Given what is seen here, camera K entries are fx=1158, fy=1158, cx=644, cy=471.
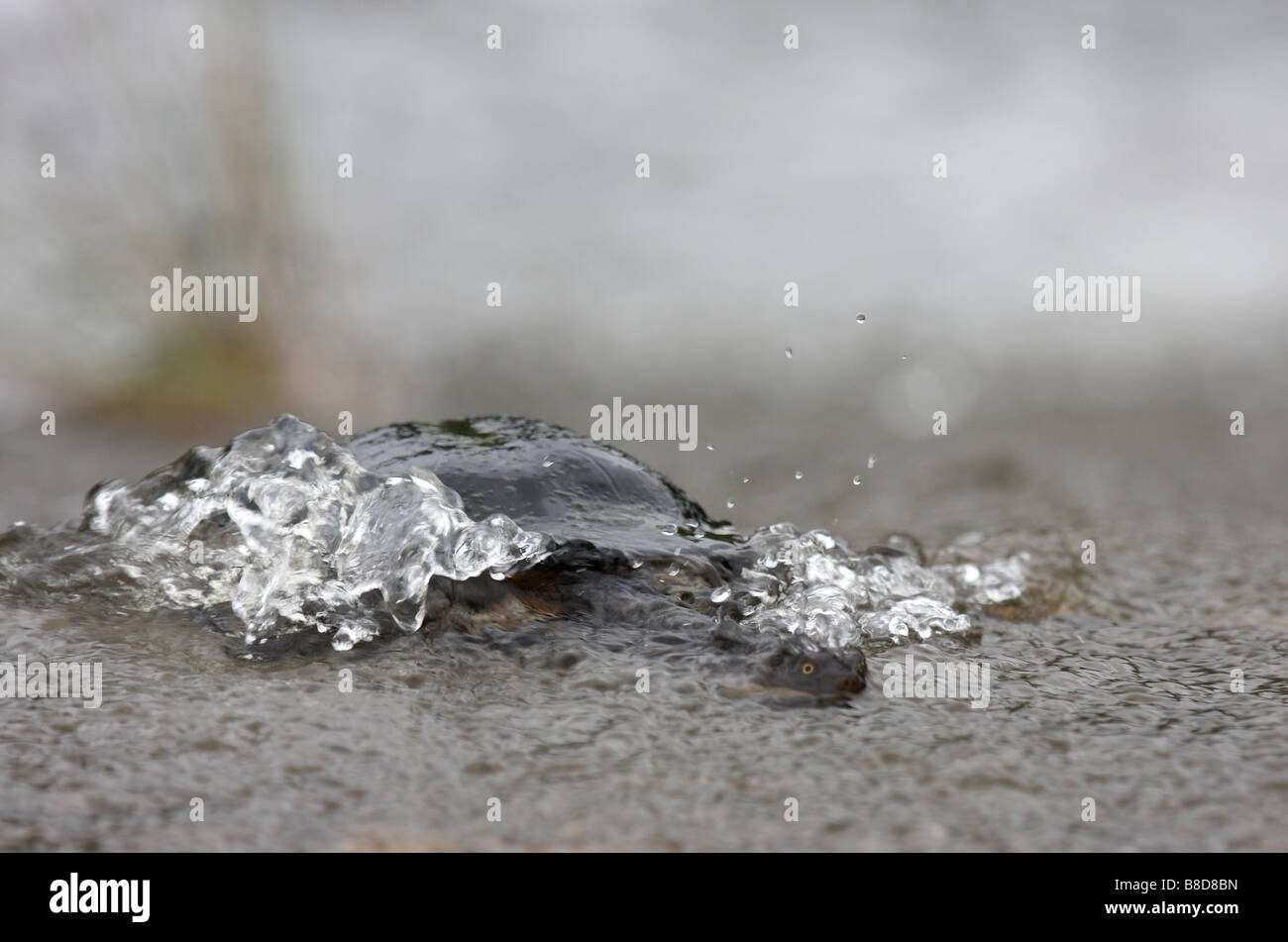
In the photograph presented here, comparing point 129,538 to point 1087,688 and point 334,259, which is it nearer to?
point 1087,688

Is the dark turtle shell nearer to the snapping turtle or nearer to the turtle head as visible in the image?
the snapping turtle

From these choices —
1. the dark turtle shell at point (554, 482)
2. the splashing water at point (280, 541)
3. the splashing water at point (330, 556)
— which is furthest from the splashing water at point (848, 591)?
the splashing water at point (280, 541)

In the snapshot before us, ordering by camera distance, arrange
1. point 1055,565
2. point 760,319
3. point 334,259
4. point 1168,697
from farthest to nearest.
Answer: point 760,319 → point 334,259 → point 1055,565 → point 1168,697

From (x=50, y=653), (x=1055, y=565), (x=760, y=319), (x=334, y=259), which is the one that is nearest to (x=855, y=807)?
(x=50, y=653)

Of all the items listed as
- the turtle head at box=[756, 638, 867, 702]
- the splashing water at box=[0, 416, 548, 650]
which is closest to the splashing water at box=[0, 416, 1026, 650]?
the splashing water at box=[0, 416, 548, 650]

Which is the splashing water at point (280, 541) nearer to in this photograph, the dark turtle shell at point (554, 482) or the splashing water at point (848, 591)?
the dark turtle shell at point (554, 482)

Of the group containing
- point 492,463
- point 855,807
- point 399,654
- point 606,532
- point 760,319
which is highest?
point 760,319
